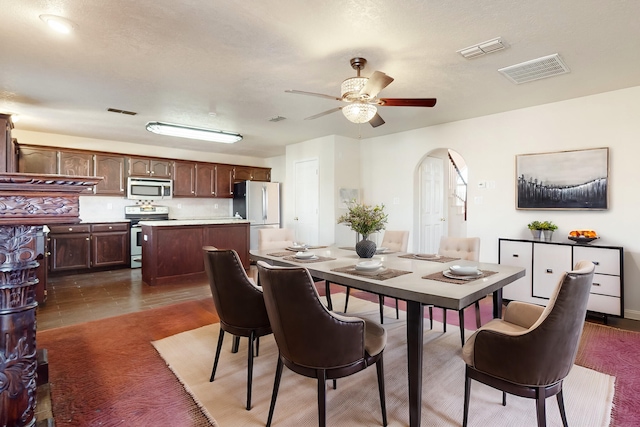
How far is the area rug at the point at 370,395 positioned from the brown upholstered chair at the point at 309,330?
16.5 inches

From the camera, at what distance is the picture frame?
142 inches

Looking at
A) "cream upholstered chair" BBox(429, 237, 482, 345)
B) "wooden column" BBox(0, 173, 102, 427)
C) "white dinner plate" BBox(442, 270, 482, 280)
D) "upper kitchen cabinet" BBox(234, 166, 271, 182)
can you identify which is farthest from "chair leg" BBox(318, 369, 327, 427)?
"upper kitchen cabinet" BBox(234, 166, 271, 182)

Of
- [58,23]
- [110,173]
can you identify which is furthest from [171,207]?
[58,23]

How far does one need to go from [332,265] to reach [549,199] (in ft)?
10.4

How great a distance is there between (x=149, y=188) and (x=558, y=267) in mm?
6749

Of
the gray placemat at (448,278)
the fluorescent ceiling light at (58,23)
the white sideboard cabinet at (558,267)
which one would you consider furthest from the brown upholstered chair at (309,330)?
the white sideboard cabinet at (558,267)

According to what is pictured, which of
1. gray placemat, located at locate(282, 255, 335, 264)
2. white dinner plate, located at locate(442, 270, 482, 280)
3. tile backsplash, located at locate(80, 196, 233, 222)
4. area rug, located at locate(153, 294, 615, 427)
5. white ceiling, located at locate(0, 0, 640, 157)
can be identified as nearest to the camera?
area rug, located at locate(153, 294, 615, 427)

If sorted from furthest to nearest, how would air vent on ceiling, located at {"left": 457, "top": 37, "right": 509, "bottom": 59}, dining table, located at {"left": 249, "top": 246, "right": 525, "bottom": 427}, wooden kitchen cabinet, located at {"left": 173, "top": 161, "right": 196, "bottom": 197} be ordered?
wooden kitchen cabinet, located at {"left": 173, "top": 161, "right": 196, "bottom": 197}
air vent on ceiling, located at {"left": 457, "top": 37, "right": 509, "bottom": 59}
dining table, located at {"left": 249, "top": 246, "right": 525, "bottom": 427}

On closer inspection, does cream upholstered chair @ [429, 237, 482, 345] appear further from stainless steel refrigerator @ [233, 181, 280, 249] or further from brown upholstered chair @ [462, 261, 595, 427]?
stainless steel refrigerator @ [233, 181, 280, 249]

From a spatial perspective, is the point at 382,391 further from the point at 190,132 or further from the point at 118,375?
the point at 190,132

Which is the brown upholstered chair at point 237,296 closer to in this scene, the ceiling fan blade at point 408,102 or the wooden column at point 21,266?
the wooden column at point 21,266

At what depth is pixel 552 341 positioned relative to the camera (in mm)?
1409

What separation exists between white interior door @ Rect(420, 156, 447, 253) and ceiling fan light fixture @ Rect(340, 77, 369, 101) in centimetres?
327

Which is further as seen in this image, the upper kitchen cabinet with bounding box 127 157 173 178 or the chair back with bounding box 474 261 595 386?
the upper kitchen cabinet with bounding box 127 157 173 178
